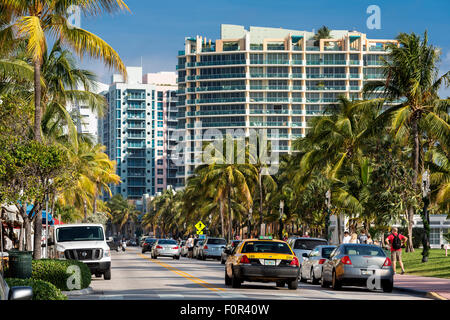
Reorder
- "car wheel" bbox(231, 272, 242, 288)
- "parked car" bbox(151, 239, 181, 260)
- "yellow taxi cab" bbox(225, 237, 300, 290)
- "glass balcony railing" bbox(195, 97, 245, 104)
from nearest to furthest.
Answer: "yellow taxi cab" bbox(225, 237, 300, 290)
"car wheel" bbox(231, 272, 242, 288)
"parked car" bbox(151, 239, 181, 260)
"glass balcony railing" bbox(195, 97, 245, 104)

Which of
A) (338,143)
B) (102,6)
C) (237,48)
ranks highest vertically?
(237,48)

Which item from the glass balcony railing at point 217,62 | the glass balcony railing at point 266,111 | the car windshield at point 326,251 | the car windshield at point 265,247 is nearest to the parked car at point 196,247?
the car windshield at point 326,251

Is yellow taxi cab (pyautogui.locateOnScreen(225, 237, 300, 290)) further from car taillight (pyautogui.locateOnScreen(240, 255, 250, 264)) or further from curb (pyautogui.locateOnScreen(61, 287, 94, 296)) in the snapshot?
curb (pyautogui.locateOnScreen(61, 287, 94, 296))

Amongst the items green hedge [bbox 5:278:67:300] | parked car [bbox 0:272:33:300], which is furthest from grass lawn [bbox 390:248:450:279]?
parked car [bbox 0:272:33:300]

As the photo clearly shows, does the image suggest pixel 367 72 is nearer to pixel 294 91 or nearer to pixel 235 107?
pixel 294 91

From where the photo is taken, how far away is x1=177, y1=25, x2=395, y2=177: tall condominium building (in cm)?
14925

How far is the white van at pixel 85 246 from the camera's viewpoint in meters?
28.9

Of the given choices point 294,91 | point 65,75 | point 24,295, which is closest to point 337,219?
point 65,75

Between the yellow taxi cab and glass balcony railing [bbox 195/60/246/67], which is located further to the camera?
glass balcony railing [bbox 195/60/246/67]

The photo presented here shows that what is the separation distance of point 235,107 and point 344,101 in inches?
3769

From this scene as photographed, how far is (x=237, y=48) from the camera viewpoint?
5920 inches

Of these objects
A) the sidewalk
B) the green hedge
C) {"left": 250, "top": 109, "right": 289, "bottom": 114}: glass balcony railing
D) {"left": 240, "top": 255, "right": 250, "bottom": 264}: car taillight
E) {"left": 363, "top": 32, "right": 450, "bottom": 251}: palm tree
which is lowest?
the sidewalk

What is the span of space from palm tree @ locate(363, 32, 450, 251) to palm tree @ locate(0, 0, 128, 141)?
1938cm

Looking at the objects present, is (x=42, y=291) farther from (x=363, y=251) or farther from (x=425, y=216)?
(x=425, y=216)
